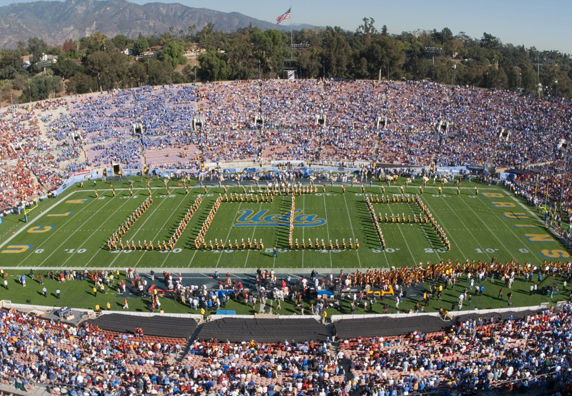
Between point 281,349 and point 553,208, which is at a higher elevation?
point 553,208

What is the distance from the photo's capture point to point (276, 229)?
100 ft

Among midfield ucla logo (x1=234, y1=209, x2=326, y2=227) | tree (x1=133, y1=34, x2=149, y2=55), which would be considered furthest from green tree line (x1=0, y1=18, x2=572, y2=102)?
midfield ucla logo (x1=234, y1=209, x2=326, y2=227)

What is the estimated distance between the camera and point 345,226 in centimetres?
3081

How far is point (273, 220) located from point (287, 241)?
3107mm

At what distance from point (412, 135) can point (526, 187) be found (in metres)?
13.1

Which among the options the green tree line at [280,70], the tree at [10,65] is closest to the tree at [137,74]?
the green tree line at [280,70]

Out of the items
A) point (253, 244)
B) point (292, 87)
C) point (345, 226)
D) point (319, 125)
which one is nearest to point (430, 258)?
point (345, 226)

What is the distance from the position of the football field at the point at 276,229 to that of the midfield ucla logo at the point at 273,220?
61 millimetres

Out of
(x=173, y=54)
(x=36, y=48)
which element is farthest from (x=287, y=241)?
(x=36, y=48)

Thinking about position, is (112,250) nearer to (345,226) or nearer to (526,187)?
(345,226)

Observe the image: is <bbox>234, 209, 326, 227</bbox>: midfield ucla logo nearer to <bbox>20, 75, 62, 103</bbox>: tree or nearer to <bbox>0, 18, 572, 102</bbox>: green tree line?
<bbox>0, 18, 572, 102</bbox>: green tree line

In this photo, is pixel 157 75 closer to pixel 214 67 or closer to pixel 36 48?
pixel 214 67

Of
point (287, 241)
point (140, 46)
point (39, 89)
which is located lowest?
point (287, 241)

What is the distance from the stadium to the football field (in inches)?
6.6
